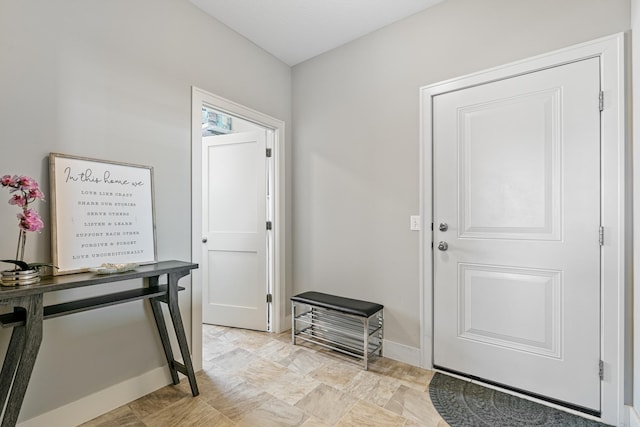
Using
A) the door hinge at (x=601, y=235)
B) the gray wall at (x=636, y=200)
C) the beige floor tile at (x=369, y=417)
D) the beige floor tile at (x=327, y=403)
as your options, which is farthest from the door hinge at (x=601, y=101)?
the beige floor tile at (x=327, y=403)

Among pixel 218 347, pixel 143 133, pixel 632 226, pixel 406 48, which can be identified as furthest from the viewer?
pixel 218 347

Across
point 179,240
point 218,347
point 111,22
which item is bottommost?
point 218,347

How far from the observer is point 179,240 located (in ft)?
7.07

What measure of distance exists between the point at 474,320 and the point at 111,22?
9.91 ft

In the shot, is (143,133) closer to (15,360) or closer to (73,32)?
(73,32)

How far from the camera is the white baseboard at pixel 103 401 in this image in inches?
61.5

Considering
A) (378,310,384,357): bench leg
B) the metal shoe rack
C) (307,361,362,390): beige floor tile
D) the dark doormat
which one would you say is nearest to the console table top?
(307,361,362,390): beige floor tile

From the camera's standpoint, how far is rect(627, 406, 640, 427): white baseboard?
4.90ft

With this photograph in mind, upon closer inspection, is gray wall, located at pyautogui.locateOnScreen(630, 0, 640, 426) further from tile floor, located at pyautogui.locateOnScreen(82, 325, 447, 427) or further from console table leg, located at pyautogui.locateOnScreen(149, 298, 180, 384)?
console table leg, located at pyautogui.locateOnScreen(149, 298, 180, 384)

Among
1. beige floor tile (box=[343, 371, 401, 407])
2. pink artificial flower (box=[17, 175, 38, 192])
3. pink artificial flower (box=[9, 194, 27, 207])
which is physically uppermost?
pink artificial flower (box=[17, 175, 38, 192])

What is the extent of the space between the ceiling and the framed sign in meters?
1.39

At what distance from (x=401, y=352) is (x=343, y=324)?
0.53 metres

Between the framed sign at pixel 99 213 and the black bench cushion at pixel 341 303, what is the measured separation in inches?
50.9

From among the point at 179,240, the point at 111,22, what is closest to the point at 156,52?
the point at 111,22
